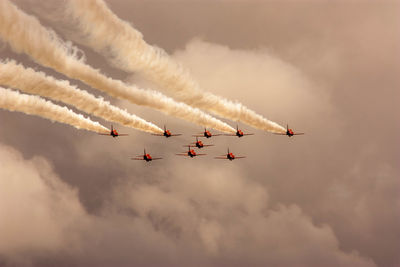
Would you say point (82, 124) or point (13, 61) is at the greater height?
point (13, 61)

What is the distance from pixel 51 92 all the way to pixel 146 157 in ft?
128

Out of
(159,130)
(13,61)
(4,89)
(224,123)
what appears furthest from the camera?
(224,123)

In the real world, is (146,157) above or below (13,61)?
below

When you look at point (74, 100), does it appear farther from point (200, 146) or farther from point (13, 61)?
point (200, 146)

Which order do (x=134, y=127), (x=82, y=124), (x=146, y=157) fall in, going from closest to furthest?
(x=82, y=124) < (x=134, y=127) < (x=146, y=157)

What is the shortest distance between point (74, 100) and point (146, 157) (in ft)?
114

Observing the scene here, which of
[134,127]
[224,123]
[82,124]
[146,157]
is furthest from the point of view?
[146,157]

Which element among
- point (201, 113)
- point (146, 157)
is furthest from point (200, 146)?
point (201, 113)

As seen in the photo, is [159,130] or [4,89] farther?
[159,130]

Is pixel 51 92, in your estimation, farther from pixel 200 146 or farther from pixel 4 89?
pixel 200 146

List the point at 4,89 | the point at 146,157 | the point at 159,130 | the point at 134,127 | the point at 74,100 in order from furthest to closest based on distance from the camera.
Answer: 1. the point at 146,157
2. the point at 159,130
3. the point at 134,127
4. the point at 74,100
5. the point at 4,89

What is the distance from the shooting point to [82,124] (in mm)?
74562

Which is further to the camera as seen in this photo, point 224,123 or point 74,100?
point 224,123

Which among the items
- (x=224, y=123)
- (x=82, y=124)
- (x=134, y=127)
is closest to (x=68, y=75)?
(x=82, y=124)
